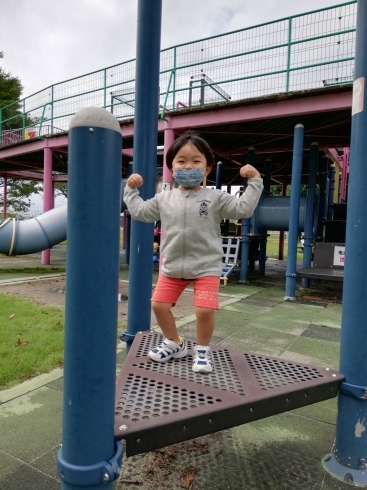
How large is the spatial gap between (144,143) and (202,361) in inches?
49.0

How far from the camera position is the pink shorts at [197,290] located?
1.88 m

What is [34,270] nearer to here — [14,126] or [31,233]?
[31,233]

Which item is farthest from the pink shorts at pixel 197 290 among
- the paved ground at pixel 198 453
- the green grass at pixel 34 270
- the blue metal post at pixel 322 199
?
the green grass at pixel 34 270

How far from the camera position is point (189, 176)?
1898mm

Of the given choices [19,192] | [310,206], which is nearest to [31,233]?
[310,206]

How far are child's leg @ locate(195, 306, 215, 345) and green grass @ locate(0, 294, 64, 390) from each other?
1462mm

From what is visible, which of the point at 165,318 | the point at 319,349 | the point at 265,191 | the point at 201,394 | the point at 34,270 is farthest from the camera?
the point at 34,270

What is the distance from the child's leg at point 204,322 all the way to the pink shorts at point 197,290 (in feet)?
0.08

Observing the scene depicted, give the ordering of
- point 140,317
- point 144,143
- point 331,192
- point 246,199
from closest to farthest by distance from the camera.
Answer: point 246,199, point 144,143, point 140,317, point 331,192

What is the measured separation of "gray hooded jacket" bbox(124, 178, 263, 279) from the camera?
1.92m

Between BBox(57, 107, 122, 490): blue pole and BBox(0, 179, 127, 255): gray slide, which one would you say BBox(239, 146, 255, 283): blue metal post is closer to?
BBox(0, 179, 127, 255): gray slide

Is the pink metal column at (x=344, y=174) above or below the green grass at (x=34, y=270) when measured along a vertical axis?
above

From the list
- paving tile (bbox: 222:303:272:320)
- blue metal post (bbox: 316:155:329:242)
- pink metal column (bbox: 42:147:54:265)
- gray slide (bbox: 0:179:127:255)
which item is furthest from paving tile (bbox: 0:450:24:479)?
pink metal column (bbox: 42:147:54:265)

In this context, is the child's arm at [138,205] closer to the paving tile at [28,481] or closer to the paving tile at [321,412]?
the paving tile at [28,481]
